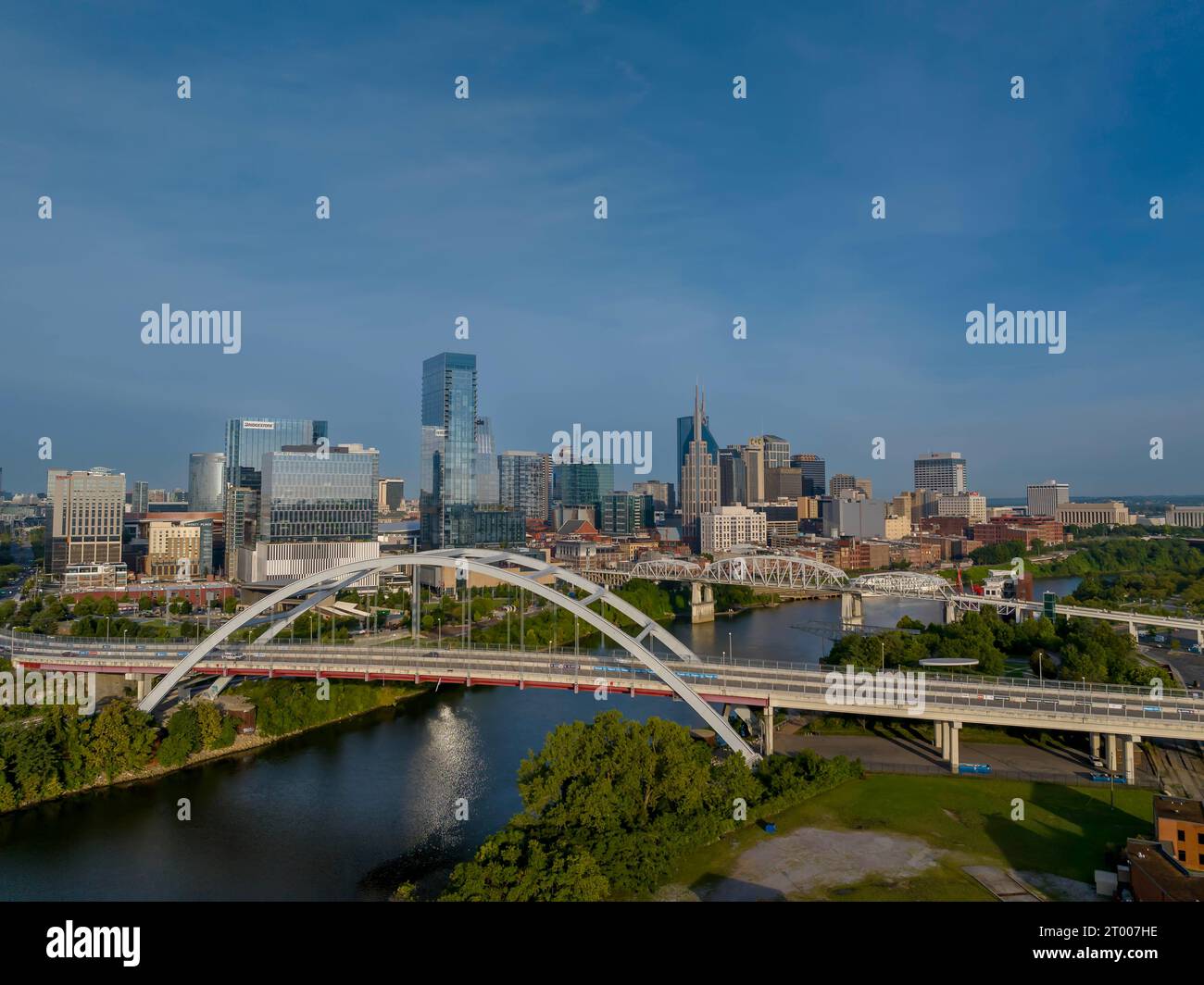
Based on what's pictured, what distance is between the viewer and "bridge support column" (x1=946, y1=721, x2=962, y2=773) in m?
21.2

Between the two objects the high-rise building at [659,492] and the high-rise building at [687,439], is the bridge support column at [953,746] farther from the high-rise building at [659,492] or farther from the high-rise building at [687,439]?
the high-rise building at [659,492]

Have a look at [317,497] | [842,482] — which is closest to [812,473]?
[842,482]

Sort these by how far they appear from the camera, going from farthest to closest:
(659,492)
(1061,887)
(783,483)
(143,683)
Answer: (659,492)
(783,483)
(143,683)
(1061,887)

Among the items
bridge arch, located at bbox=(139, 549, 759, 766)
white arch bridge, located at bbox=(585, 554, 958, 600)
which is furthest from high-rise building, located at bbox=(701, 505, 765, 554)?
bridge arch, located at bbox=(139, 549, 759, 766)

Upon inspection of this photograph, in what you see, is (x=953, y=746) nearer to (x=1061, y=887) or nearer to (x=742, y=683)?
(x=742, y=683)

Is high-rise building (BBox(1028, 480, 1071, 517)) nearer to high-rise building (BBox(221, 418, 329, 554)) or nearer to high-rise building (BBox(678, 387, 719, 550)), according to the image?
high-rise building (BBox(678, 387, 719, 550))

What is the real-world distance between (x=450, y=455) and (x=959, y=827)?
60.1 m

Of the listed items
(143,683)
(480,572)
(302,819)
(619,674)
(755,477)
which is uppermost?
(755,477)

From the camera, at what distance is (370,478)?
62750 millimetres

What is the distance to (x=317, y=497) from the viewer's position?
2399 inches

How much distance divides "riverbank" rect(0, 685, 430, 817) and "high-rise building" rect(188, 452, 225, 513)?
96.5 meters

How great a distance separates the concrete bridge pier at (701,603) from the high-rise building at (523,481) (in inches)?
2310

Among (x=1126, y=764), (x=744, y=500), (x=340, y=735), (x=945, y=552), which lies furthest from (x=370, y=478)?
(x=744, y=500)
